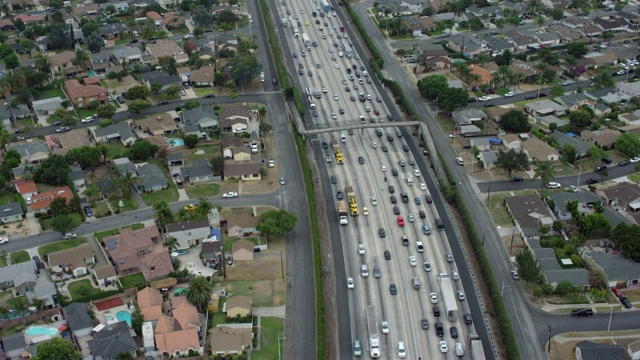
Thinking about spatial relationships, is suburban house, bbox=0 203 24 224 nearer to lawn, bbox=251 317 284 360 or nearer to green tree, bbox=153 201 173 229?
green tree, bbox=153 201 173 229

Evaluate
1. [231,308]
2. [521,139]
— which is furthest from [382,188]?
[231,308]

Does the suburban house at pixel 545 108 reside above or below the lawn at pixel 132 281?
below

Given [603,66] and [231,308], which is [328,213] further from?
[603,66]

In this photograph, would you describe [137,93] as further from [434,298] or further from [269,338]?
[434,298]

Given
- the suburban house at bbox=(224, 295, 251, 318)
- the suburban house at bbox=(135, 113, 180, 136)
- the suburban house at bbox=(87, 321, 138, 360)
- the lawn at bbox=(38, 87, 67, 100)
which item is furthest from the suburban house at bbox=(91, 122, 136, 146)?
the suburban house at bbox=(87, 321, 138, 360)

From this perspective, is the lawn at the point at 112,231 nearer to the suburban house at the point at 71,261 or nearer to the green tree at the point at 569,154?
the suburban house at the point at 71,261

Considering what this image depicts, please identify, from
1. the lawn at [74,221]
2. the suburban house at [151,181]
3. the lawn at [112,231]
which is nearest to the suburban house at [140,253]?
the lawn at [112,231]

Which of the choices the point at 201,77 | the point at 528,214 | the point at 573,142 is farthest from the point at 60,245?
the point at 573,142
